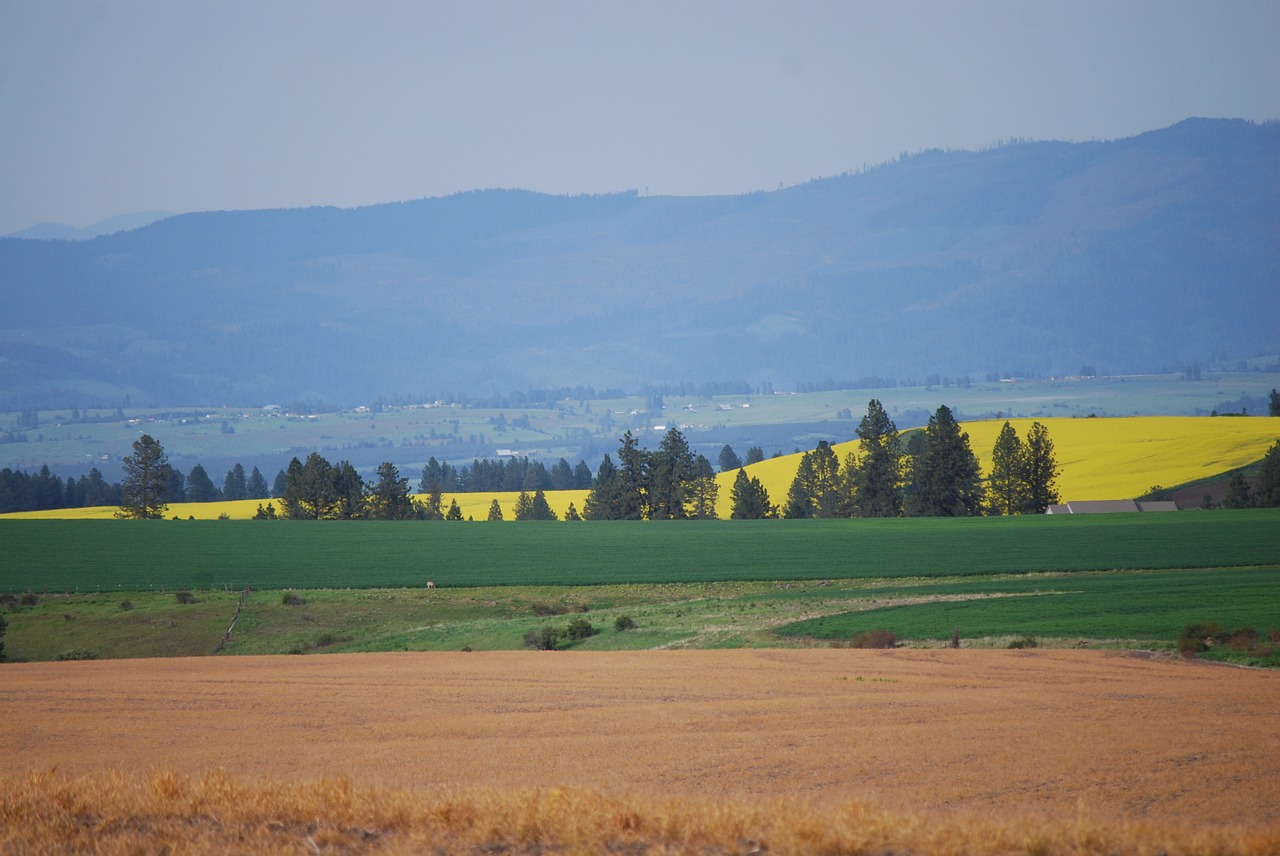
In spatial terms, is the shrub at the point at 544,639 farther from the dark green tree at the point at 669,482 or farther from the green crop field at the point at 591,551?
the dark green tree at the point at 669,482

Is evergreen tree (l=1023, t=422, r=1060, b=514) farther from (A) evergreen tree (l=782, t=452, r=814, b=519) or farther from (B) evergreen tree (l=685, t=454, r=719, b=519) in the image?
(B) evergreen tree (l=685, t=454, r=719, b=519)

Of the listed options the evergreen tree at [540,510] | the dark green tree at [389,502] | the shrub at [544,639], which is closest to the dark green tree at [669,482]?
the evergreen tree at [540,510]

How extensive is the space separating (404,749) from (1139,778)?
9854mm

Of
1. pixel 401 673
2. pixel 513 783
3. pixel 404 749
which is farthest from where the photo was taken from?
pixel 401 673

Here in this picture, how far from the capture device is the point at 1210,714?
16.7m

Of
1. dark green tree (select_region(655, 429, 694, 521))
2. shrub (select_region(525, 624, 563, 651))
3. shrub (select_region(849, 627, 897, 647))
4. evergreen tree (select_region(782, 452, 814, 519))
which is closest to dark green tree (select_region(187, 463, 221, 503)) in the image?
dark green tree (select_region(655, 429, 694, 521))

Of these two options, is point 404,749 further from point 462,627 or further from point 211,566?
point 211,566

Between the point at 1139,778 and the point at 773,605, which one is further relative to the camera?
the point at 773,605

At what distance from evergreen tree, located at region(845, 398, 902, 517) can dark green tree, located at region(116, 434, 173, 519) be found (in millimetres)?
60663

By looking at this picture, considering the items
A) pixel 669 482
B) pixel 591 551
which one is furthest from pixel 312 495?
pixel 591 551

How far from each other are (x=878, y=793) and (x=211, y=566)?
157 ft

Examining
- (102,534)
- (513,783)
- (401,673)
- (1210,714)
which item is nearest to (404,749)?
(513,783)

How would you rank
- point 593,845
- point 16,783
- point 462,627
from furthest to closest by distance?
1. point 462,627
2. point 16,783
3. point 593,845

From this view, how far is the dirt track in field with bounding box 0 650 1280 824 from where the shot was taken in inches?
524
